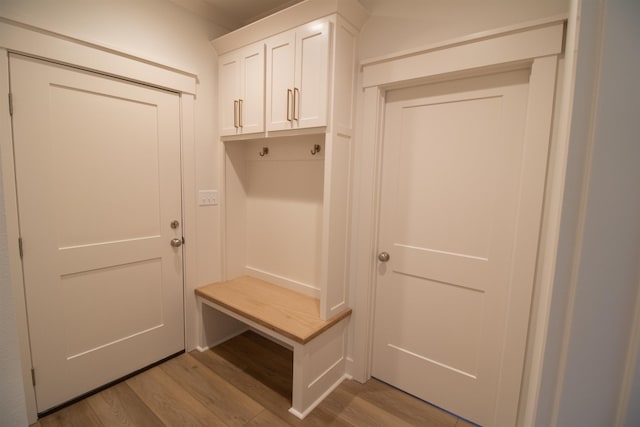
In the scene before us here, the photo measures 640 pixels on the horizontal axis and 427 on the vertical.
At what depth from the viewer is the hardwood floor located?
5.55 ft

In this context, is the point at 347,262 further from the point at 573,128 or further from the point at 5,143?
the point at 5,143

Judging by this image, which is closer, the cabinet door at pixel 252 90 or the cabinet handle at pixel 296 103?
the cabinet handle at pixel 296 103

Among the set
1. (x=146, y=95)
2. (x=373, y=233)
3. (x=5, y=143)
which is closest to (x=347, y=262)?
(x=373, y=233)

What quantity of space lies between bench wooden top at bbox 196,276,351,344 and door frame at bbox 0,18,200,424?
1.04ft

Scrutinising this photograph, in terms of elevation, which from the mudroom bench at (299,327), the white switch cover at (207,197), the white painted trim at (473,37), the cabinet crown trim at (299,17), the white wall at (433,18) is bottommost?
the mudroom bench at (299,327)

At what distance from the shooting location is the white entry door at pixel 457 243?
150cm

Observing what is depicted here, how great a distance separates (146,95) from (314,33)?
3.97ft

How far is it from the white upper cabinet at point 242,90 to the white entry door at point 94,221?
1.22ft

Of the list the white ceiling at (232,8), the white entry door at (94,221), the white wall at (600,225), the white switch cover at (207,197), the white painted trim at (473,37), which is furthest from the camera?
the white switch cover at (207,197)

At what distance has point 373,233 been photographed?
194cm

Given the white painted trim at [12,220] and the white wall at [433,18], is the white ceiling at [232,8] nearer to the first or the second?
the white wall at [433,18]

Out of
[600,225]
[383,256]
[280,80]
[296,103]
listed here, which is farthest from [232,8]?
[600,225]

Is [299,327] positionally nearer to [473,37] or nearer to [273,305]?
[273,305]

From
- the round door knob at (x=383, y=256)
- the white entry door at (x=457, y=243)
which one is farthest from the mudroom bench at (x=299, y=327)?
the round door knob at (x=383, y=256)
